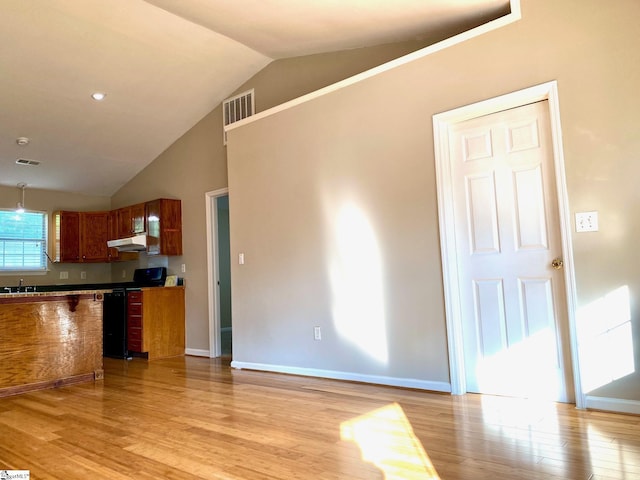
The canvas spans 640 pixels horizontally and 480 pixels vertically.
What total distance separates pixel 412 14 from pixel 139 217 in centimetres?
463

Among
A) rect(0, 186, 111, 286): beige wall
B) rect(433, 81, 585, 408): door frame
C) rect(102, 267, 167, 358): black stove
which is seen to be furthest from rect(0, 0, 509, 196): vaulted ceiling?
rect(102, 267, 167, 358): black stove

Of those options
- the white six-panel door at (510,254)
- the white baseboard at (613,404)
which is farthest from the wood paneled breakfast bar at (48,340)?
the white baseboard at (613,404)

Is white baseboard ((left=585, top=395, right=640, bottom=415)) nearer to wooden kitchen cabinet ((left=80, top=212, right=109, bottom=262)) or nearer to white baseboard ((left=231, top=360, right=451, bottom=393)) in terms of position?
white baseboard ((left=231, top=360, right=451, bottom=393))

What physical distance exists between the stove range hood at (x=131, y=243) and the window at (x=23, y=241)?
121 cm

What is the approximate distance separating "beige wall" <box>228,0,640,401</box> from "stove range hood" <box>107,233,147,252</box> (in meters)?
1.98

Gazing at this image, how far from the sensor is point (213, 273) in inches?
227

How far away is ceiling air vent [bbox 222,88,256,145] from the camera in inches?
214

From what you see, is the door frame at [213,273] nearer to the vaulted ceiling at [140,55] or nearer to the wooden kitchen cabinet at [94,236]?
the vaulted ceiling at [140,55]

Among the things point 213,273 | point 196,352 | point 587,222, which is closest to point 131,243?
point 213,273

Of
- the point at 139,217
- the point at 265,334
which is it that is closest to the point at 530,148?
the point at 265,334

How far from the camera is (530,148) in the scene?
311cm

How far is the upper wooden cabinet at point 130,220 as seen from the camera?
20.8 ft

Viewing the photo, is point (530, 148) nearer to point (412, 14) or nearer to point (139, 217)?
point (412, 14)

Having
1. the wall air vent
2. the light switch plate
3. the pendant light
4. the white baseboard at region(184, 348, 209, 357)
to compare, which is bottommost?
the white baseboard at region(184, 348, 209, 357)
